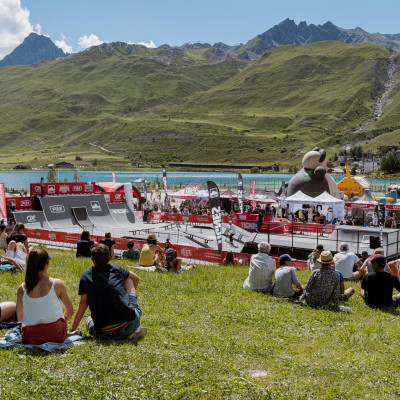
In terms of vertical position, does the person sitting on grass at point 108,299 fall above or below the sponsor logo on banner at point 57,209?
above

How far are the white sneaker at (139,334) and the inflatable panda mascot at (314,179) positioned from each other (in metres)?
29.7

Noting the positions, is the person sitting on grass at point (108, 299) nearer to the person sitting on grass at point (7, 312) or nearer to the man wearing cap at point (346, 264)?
the person sitting on grass at point (7, 312)

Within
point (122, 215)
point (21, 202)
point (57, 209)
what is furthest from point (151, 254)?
point (122, 215)

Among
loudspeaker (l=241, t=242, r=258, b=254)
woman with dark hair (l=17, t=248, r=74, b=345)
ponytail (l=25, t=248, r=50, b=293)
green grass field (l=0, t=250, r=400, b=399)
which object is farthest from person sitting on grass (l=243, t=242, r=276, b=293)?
loudspeaker (l=241, t=242, r=258, b=254)

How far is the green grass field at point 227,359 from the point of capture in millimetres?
4266

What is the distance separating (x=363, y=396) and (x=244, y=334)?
7.15 ft

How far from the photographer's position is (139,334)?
5.78 metres

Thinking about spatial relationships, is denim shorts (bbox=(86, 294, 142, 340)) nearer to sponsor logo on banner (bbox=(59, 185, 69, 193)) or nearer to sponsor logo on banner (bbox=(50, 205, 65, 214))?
sponsor logo on banner (bbox=(50, 205, 65, 214))

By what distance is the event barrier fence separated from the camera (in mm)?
17312

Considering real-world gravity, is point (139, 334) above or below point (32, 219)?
above

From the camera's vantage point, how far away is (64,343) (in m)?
5.28

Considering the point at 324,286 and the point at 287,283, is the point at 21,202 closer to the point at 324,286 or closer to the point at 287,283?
the point at 287,283

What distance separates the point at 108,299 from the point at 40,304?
83cm

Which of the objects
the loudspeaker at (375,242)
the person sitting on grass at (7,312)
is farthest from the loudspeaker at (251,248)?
the person sitting on grass at (7,312)
